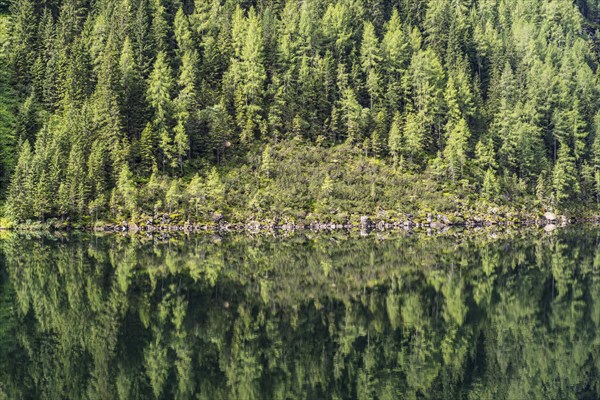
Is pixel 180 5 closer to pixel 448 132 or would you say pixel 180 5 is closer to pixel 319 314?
pixel 448 132

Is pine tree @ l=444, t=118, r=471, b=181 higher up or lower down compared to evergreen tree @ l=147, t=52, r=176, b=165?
lower down

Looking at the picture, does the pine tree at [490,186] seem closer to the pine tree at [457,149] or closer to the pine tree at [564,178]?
the pine tree at [457,149]

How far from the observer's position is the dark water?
2173 centimetres

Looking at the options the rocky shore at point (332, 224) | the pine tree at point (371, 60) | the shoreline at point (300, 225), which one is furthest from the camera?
the pine tree at point (371, 60)

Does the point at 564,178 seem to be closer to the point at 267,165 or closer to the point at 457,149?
the point at 457,149

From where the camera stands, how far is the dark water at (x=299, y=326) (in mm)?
→ 21734

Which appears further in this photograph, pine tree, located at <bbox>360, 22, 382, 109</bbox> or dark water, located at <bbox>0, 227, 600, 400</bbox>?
pine tree, located at <bbox>360, 22, 382, 109</bbox>

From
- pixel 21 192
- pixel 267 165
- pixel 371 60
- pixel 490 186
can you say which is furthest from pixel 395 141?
pixel 21 192

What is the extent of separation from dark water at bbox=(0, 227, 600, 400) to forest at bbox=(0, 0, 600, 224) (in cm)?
3782

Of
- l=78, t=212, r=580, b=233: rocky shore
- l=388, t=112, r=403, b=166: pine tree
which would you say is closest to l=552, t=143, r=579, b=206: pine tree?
l=78, t=212, r=580, b=233: rocky shore

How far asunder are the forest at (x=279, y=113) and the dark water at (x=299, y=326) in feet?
124

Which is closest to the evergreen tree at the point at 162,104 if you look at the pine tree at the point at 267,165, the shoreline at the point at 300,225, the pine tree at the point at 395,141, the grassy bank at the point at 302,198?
the grassy bank at the point at 302,198

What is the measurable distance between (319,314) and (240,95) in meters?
77.4

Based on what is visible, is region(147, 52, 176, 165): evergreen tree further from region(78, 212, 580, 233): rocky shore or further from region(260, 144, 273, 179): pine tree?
region(260, 144, 273, 179): pine tree
